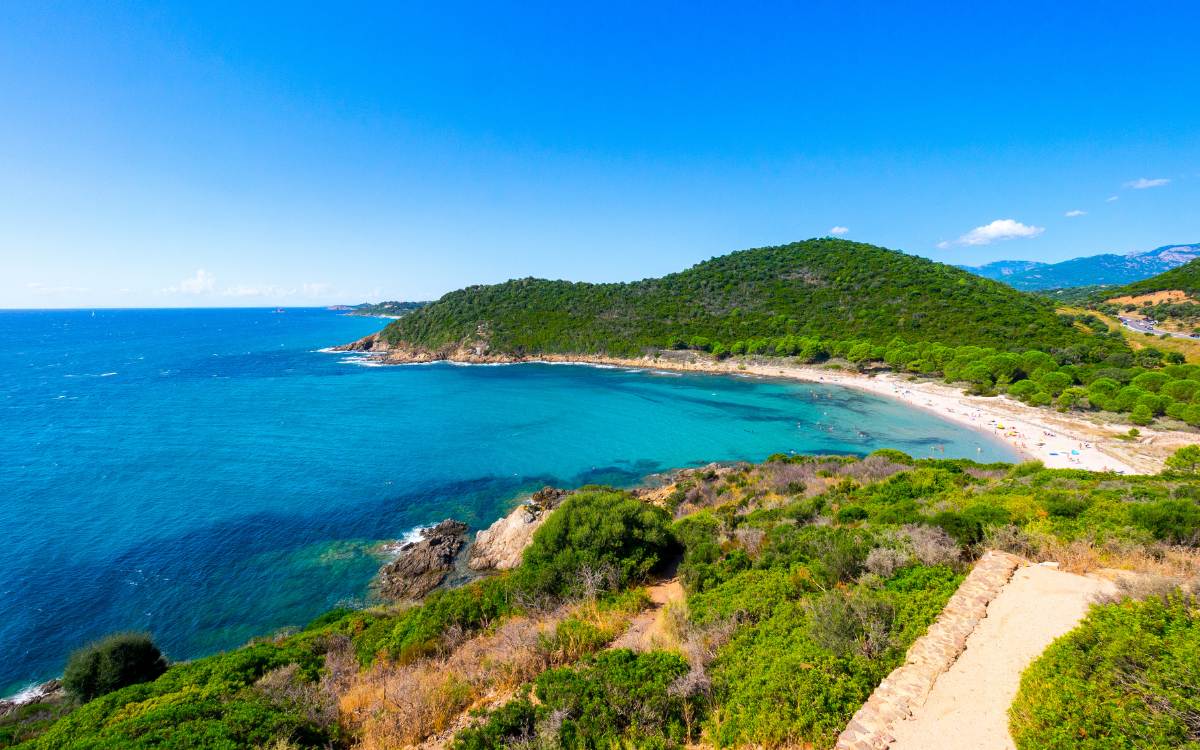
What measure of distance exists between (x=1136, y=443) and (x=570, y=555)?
40.9 metres

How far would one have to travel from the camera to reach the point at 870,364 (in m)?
62.2

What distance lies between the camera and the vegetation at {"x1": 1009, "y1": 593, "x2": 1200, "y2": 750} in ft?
14.6

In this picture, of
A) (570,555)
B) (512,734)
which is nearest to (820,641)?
(512,734)

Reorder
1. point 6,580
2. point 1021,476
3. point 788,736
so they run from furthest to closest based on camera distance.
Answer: point 6,580, point 1021,476, point 788,736

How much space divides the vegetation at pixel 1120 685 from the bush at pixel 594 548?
9.14 m

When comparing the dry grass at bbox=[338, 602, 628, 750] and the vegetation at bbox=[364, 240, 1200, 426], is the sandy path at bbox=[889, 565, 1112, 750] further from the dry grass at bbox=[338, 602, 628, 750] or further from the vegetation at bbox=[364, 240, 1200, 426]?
the vegetation at bbox=[364, 240, 1200, 426]

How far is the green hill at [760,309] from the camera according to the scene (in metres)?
66.9

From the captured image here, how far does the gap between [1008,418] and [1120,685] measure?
45662 millimetres

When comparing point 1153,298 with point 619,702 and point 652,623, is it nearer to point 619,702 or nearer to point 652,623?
point 652,623

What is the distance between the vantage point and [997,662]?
6.45 metres

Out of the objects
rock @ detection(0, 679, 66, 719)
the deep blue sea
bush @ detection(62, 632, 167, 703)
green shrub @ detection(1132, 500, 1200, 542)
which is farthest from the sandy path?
rock @ detection(0, 679, 66, 719)

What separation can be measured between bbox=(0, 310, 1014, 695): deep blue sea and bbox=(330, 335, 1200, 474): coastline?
2772 mm

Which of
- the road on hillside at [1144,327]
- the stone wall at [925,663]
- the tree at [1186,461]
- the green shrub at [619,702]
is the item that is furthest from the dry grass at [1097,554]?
the road on hillside at [1144,327]

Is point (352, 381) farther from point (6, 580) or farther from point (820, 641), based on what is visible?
point (820, 641)
